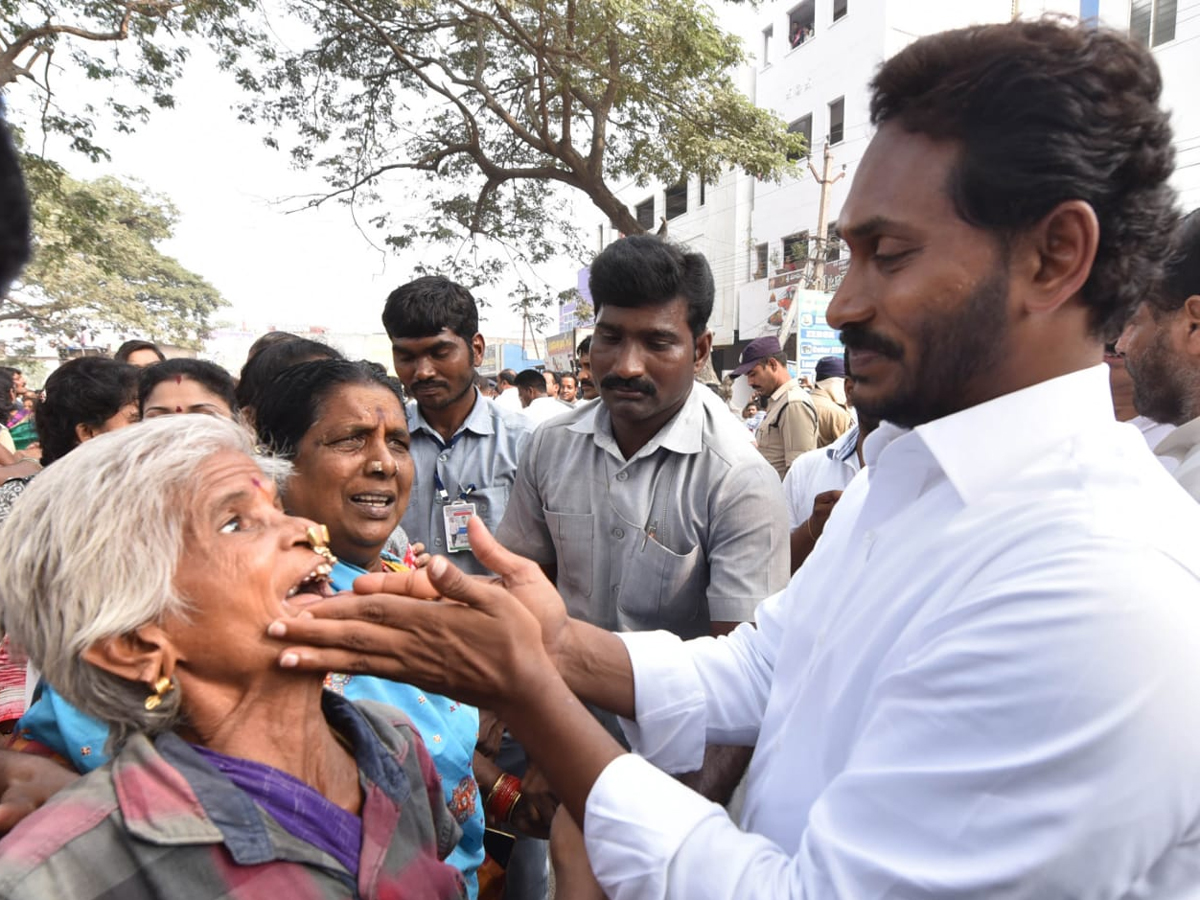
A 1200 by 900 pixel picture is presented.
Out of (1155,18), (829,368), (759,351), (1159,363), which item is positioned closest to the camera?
(1159,363)

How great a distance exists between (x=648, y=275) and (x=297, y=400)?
1239 mm

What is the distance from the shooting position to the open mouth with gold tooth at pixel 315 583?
1.59 metres

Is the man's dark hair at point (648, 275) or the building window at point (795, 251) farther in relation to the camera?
the building window at point (795, 251)

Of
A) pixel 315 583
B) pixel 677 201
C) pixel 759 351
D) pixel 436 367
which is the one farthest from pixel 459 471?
pixel 677 201

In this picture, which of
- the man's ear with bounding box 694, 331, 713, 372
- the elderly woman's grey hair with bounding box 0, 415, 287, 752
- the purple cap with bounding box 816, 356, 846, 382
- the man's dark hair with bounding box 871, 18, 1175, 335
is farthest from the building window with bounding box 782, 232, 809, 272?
the elderly woman's grey hair with bounding box 0, 415, 287, 752

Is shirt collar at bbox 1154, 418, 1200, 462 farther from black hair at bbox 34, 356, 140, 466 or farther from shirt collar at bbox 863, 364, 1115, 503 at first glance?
black hair at bbox 34, 356, 140, 466

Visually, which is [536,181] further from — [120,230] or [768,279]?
[120,230]

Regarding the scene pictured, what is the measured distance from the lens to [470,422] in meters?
3.69

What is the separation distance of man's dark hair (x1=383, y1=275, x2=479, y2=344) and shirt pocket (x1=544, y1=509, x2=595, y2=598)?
4.41 ft

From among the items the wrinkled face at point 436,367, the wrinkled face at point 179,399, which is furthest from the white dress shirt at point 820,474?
the wrinkled face at point 179,399

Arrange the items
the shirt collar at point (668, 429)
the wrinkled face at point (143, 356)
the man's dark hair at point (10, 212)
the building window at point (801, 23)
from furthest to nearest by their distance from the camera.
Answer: the building window at point (801, 23), the wrinkled face at point (143, 356), the shirt collar at point (668, 429), the man's dark hair at point (10, 212)

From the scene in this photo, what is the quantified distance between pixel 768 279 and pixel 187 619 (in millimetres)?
25392

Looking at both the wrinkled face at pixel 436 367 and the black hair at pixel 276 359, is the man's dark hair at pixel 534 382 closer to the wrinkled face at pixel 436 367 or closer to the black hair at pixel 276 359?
the black hair at pixel 276 359

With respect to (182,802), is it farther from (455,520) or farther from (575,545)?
(455,520)
